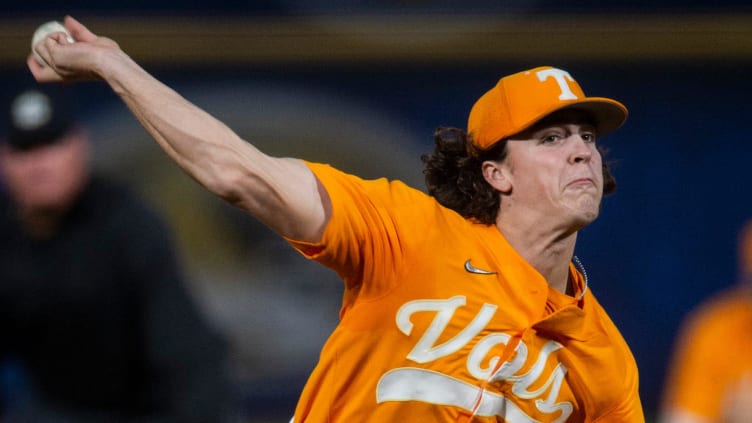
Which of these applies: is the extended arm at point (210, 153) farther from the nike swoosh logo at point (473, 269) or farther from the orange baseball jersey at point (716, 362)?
the orange baseball jersey at point (716, 362)

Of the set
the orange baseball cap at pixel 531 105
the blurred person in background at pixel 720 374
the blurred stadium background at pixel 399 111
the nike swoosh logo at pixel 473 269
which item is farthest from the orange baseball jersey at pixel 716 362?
the nike swoosh logo at pixel 473 269

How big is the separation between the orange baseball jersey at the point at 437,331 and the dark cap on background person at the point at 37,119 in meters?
0.90

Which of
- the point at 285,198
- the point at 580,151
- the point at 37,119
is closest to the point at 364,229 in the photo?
the point at 285,198

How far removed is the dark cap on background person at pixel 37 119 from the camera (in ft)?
12.1

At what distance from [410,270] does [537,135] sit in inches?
27.1

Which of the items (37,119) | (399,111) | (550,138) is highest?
(399,111)

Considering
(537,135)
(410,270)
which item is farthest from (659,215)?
(410,270)

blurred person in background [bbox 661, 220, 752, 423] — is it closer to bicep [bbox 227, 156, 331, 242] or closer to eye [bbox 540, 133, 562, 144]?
eye [bbox 540, 133, 562, 144]

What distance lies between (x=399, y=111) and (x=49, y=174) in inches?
161

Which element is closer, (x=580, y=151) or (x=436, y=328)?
(x=436, y=328)

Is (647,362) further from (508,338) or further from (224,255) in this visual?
(508,338)

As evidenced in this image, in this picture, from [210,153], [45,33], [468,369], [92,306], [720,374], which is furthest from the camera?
[720,374]

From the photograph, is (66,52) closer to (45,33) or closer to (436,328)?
(45,33)

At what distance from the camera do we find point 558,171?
3.73 m
